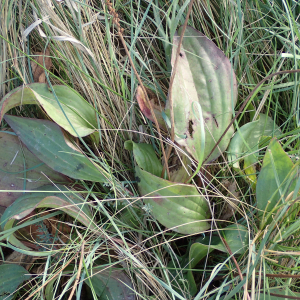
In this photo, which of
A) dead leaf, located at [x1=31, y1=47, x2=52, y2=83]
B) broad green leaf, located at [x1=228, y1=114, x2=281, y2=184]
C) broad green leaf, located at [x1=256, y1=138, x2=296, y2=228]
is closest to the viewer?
broad green leaf, located at [x1=256, y1=138, x2=296, y2=228]

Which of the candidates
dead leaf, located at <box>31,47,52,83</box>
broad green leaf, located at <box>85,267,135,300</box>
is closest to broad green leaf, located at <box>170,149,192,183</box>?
broad green leaf, located at <box>85,267,135,300</box>

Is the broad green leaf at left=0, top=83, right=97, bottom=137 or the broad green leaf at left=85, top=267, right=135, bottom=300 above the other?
the broad green leaf at left=0, top=83, right=97, bottom=137

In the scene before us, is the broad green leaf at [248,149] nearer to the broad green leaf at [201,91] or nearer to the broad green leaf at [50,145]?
the broad green leaf at [201,91]

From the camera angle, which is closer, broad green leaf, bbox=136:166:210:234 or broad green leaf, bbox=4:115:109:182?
broad green leaf, bbox=136:166:210:234

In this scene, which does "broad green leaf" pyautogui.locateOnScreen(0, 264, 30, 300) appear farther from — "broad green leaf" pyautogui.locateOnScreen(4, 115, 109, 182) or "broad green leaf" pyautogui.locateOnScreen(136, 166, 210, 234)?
"broad green leaf" pyautogui.locateOnScreen(136, 166, 210, 234)

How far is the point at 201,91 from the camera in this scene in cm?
79

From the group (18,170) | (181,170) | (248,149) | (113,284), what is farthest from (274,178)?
(18,170)

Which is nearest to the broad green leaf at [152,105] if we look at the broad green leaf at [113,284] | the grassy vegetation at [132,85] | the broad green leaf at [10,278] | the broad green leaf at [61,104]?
the grassy vegetation at [132,85]

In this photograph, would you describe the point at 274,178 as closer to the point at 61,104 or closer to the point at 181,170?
the point at 181,170

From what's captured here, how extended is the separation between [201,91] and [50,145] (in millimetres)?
434

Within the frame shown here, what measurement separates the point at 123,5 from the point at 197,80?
354mm

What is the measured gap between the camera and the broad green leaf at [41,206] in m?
0.70

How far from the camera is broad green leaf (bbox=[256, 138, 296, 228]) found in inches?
26.5

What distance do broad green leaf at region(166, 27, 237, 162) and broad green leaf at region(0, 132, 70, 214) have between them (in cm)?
38
